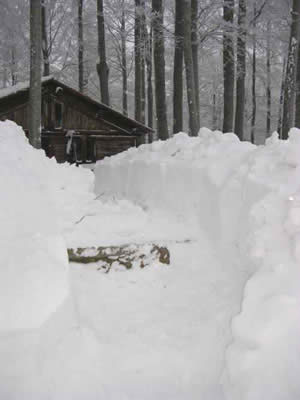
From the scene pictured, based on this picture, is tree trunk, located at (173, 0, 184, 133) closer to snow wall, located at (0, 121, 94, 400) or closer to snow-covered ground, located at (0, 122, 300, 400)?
snow-covered ground, located at (0, 122, 300, 400)

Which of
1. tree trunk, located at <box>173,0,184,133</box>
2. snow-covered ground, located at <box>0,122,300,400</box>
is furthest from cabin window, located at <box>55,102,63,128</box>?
snow-covered ground, located at <box>0,122,300,400</box>

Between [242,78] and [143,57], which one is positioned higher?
[143,57]

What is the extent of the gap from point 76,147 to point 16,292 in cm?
1424

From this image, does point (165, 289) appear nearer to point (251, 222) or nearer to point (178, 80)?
point (251, 222)

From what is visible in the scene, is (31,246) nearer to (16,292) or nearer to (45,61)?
(16,292)

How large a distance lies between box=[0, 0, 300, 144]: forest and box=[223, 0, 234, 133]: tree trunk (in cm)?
4

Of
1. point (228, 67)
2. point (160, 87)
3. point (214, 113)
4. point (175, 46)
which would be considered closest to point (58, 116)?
point (160, 87)

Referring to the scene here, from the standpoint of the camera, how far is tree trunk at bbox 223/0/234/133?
42.0ft

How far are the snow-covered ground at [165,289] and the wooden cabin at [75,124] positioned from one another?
10650mm

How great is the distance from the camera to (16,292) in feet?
7.66

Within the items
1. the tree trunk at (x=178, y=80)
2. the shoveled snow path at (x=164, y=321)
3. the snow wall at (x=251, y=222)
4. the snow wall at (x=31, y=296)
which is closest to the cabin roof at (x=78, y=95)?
the tree trunk at (x=178, y=80)

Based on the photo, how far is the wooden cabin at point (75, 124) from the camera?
1440cm

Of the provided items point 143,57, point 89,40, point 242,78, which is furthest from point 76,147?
point 89,40

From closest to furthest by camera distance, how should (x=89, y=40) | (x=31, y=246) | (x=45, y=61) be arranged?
(x=31, y=246), (x=45, y=61), (x=89, y=40)
